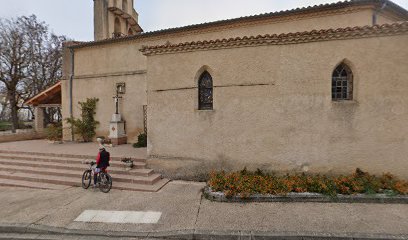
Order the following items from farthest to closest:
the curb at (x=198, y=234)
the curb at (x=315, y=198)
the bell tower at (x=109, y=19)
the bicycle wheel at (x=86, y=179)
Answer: the bell tower at (x=109, y=19) → the bicycle wheel at (x=86, y=179) → the curb at (x=315, y=198) → the curb at (x=198, y=234)

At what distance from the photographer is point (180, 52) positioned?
7.35m

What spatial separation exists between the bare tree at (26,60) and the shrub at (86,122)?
521 inches

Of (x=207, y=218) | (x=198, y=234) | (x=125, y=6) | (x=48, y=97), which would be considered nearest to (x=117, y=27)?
(x=125, y=6)

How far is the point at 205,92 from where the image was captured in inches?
291

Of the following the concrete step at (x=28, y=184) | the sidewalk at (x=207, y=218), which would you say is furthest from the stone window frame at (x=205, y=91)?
the concrete step at (x=28, y=184)

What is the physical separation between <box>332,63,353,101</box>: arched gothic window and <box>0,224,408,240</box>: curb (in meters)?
3.82

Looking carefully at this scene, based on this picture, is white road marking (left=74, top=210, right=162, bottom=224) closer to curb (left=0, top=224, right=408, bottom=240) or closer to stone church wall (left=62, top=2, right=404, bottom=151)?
curb (left=0, top=224, right=408, bottom=240)

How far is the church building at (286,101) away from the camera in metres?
6.03

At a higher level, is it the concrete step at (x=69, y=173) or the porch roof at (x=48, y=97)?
the porch roof at (x=48, y=97)

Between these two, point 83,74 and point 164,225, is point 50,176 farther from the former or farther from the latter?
point 83,74

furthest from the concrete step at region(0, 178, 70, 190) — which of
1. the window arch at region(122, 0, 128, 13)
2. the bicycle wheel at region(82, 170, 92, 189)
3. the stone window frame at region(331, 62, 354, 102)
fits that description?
the window arch at region(122, 0, 128, 13)

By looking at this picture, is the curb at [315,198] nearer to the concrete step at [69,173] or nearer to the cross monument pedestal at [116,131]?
the concrete step at [69,173]

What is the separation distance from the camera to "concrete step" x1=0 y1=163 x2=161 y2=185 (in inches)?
278

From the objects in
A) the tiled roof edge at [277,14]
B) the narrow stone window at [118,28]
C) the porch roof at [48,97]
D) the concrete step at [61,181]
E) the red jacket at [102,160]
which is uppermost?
the narrow stone window at [118,28]
